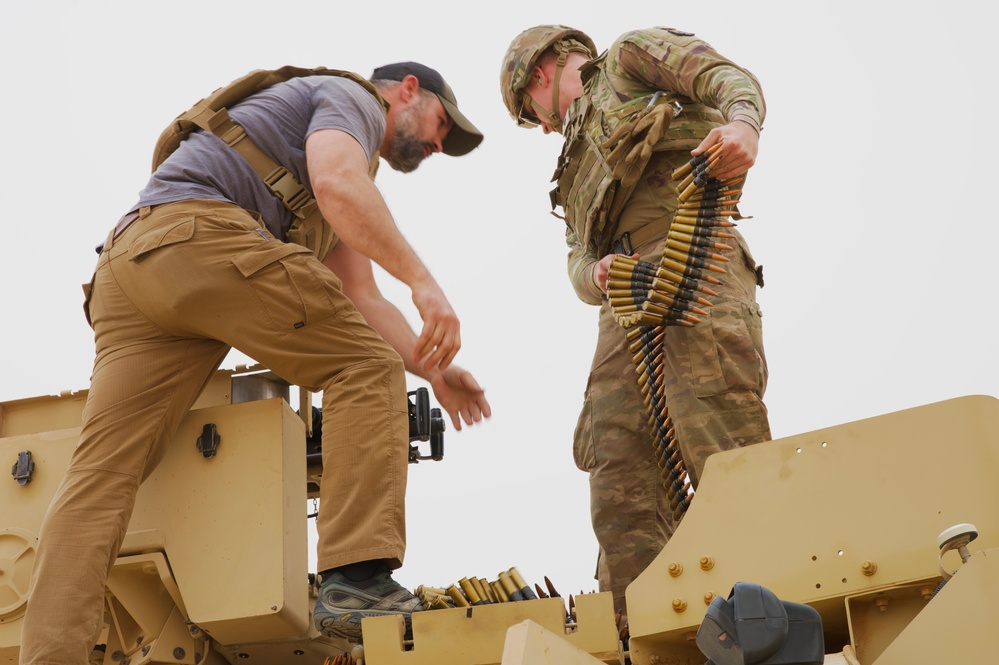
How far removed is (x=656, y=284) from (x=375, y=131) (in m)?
1.27

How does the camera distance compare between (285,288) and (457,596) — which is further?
(285,288)

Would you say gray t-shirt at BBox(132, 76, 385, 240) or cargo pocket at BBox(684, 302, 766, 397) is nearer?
gray t-shirt at BBox(132, 76, 385, 240)

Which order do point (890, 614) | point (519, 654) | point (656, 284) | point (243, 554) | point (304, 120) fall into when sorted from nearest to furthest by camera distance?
1. point (519, 654)
2. point (890, 614)
3. point (243, 554)
4. point (304, 120)
5. point (656, 284)

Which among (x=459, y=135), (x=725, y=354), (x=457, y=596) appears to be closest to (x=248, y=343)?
(x=457, y=596)

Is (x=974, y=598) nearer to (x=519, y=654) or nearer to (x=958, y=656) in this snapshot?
(x=958, y=656)

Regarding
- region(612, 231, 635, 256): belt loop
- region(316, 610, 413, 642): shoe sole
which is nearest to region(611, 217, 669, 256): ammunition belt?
region(612, 231, 635, 256): belt loop

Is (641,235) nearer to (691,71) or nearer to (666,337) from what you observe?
(666,337)

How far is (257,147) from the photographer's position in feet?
15.2

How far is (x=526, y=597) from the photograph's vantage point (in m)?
3.86

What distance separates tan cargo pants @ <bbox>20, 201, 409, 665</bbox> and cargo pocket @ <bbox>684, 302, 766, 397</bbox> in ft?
4.30

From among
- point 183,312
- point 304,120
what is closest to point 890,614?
point 183,312

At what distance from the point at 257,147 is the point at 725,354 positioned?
1.96 meters

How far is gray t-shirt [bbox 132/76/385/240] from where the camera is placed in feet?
14.8

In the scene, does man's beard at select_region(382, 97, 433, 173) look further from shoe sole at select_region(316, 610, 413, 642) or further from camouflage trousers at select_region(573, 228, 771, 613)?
shoe sole at select_region(316, 610, 413, 642)
